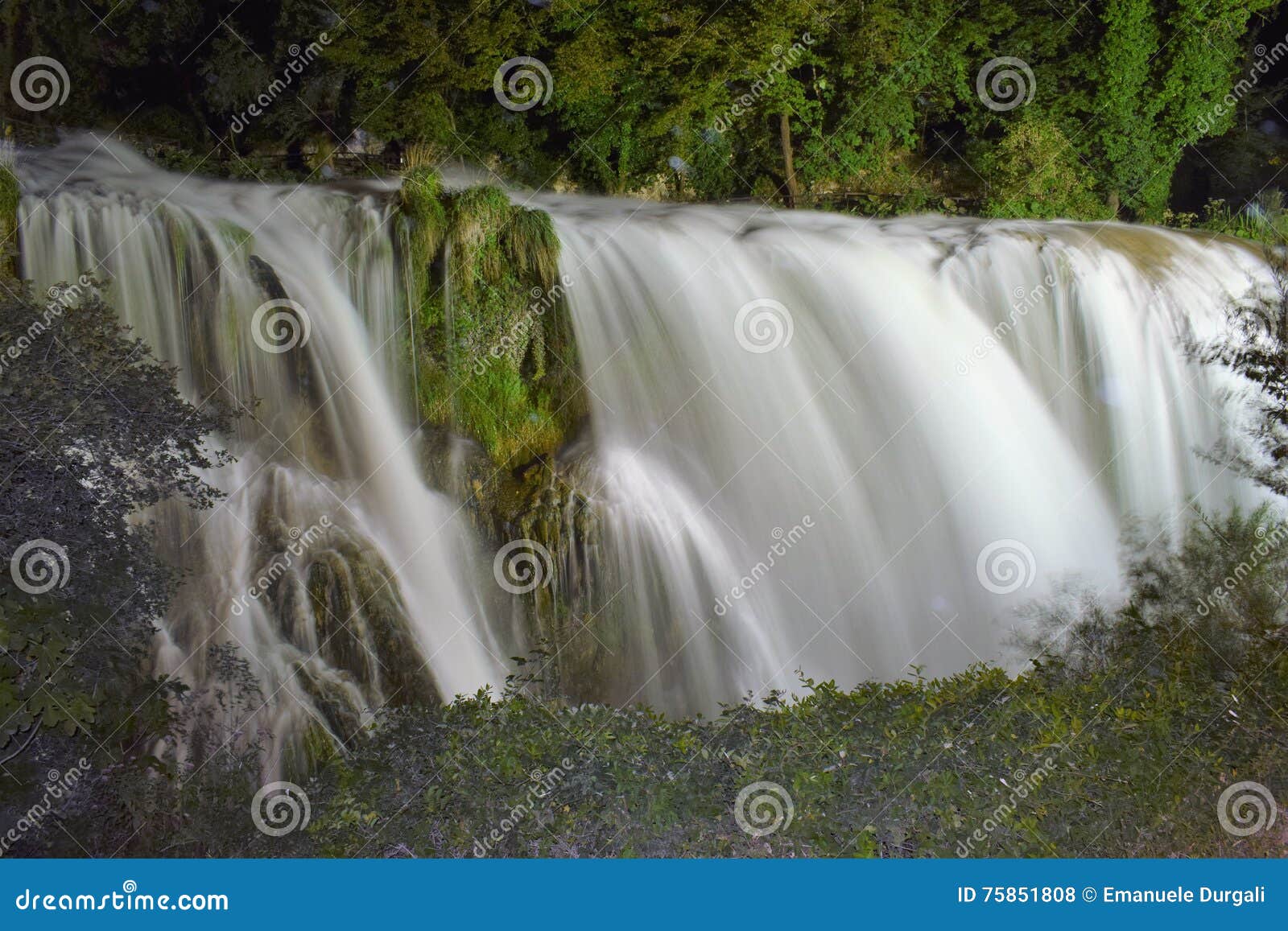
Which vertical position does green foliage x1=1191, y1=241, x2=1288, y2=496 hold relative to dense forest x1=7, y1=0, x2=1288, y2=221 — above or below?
below

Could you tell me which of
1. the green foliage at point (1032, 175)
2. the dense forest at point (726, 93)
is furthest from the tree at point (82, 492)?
the green foliage at point (1032, 175)

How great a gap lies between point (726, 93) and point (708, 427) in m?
6.79

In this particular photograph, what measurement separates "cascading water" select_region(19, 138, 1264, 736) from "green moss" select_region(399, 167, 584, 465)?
27 cm

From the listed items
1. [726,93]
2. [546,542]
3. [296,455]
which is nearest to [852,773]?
[546,542]

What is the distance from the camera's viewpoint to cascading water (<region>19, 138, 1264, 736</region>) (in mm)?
8633

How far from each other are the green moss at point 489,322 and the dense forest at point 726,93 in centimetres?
457

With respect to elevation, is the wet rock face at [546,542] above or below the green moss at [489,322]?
below

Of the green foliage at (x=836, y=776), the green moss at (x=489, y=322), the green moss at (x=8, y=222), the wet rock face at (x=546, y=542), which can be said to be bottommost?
the green foliage at (x=836, y=776)

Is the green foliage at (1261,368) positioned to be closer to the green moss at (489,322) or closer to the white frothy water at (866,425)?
the white frothy water at (866,425)

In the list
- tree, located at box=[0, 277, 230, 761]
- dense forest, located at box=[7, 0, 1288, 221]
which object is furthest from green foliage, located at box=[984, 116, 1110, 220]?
tree, located at box=[0, 277, 230, 761]

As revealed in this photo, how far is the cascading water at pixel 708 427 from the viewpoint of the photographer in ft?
28.3

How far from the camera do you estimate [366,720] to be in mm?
8219

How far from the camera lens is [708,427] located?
33.6 feet

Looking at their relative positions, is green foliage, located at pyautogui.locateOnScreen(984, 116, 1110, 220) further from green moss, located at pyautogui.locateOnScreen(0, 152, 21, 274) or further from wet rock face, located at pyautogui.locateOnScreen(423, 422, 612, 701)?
green moss, located at pyautogui.locateOnScreen(0, 152, 21, 274)
